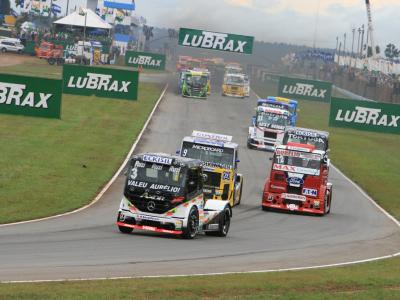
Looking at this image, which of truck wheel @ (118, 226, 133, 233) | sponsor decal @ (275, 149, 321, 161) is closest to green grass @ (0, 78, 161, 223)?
truck wheel @ (118, 226, 133, 233)

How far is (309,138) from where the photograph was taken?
132 ft

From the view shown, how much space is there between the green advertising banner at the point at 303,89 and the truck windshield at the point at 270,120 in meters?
45.3

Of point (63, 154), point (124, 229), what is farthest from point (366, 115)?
point (124, 229)

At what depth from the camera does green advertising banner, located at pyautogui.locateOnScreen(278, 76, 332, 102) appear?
102 m

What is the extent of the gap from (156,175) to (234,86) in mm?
70600

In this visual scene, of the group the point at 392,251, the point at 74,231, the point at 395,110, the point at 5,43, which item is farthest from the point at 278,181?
the point at 5,43

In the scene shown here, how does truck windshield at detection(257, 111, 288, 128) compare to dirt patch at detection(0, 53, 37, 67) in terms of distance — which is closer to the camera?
truck windshield at detection(257, 111, 288, 128)

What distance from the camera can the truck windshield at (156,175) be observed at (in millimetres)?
23641

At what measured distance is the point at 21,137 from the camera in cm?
4709

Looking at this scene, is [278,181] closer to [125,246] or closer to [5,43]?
[125,246]

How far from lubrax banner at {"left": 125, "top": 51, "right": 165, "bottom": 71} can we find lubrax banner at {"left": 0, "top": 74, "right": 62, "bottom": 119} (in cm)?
6865

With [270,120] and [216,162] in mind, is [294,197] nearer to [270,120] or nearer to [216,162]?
[216,162]

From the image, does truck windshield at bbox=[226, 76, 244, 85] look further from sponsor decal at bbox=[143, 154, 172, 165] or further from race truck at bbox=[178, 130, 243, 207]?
sponsor decal at bbox=[143, 154, 172, 165]

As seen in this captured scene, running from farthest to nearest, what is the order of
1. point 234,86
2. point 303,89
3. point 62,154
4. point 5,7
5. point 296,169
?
point 5,7 < point 303,89 < point 234,86 < point 62,154 < point 296,169
